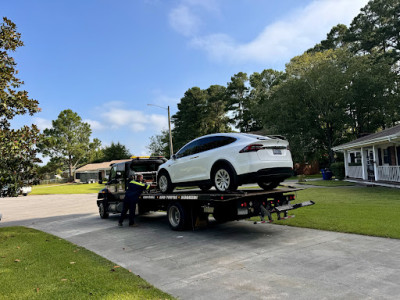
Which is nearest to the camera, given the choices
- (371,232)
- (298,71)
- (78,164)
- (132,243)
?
(371,232)

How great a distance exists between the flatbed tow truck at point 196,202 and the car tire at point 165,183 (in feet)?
0.77

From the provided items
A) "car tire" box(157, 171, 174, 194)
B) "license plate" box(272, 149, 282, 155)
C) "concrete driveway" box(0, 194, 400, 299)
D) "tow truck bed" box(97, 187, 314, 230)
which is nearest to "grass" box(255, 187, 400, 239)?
"concrete driveway" box(0, 194, 400, 299)

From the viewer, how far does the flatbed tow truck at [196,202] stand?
707cm

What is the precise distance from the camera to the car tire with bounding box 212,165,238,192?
6.96 m

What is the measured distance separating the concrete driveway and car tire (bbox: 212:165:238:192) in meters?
1.25

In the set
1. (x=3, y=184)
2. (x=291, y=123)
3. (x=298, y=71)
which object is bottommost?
(x=3, y=184)

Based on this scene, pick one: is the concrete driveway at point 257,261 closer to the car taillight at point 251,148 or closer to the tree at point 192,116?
the car taillight at point 251,148

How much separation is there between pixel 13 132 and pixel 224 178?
565 cm

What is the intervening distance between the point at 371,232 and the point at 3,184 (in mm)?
9162

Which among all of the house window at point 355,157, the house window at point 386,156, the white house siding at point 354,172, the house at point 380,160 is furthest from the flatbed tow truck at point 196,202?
the house window at point 355,157

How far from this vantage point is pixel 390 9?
35312 millimetres

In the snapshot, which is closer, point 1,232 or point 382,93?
point 1,232

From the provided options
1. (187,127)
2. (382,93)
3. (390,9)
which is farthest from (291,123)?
(187,127)

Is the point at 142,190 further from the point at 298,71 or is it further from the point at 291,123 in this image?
the point at 298,71
